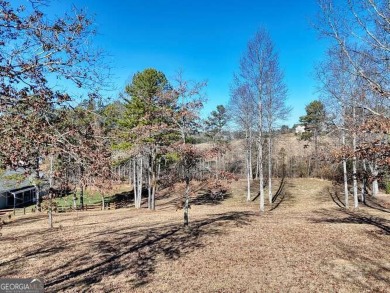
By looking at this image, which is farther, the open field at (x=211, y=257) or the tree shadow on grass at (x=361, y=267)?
the open field at (x=211, y=257)

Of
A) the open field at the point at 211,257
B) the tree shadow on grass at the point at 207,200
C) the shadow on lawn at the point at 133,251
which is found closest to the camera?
the open field at the point at 211,257

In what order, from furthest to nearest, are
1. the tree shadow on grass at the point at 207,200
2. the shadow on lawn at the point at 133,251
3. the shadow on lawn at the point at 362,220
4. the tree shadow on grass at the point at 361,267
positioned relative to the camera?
the tree shadow on grass at the point at 207,200 < the shadow on lawn at the point at 362,220 < the shadow on lawn at the point at 133,251 < the tree shadow on grass at the point at 361,267

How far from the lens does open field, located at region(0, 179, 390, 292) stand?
8672 mm

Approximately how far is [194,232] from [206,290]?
6.25 meters

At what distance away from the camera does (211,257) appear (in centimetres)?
1088

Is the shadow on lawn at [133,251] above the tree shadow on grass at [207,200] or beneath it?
above

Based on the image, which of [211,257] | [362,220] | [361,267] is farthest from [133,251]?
[362,220]

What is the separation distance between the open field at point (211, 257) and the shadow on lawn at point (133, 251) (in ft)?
0.09

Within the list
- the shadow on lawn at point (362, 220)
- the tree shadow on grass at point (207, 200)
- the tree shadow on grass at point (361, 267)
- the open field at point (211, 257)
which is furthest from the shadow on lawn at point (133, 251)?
the tree shadow on grass at point (207, 200)

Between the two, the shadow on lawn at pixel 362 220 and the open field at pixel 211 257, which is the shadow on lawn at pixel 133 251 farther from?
the shadow on lawn at pixel 362 220

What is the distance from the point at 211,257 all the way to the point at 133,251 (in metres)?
2.98

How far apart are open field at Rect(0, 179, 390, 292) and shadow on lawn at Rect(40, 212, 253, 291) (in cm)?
3

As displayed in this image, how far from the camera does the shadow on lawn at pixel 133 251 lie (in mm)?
9222

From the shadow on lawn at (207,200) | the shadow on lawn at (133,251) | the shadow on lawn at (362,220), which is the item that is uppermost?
the shadow on lawn at (133,251)
